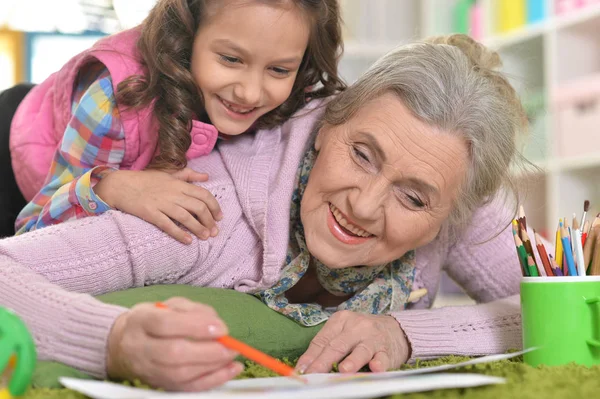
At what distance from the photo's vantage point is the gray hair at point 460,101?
1321 millimetres

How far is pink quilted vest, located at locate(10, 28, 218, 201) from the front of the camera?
150cm

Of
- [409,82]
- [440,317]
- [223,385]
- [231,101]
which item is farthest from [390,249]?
[223,385]

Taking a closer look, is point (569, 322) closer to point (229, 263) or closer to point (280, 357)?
point (280, 357)

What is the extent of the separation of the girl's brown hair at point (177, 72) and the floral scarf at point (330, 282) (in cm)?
23

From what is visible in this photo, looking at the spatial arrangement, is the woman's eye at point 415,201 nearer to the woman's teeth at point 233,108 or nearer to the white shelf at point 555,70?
the woman's teeth at point 233,108

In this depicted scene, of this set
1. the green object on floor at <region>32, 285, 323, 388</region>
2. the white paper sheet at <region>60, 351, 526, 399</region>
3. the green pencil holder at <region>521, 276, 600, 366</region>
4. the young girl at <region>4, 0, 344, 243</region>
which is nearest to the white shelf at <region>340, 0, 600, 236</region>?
the young girl at <region>4, 0, 344, 243</region>

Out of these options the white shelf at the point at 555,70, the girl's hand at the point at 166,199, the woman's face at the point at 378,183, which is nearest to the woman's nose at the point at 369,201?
the woman's face at the point at 378,183

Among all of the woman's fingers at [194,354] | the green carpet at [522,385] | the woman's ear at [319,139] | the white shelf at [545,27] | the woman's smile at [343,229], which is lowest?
the green carpet at [522,385]

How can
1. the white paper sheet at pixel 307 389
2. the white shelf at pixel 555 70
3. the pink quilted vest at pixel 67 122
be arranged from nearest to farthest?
the white paper sheet at pixel 307 389 → the pink quilted vest at pixel 67 122 → the white shelf at pixel 555 70

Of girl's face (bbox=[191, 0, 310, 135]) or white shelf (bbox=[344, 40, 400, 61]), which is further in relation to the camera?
white shelf (bbox=[344, 40, 400, 61])

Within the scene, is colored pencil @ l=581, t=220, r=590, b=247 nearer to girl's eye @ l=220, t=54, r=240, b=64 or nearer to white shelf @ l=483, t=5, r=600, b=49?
girl's eye @ l=220, t=54, r=240, b=64

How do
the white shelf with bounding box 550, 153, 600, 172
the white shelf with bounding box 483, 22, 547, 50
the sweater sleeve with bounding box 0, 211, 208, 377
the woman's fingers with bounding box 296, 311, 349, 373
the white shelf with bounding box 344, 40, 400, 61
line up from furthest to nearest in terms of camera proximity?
1. the white shelf with bounding box 344, 40, 400, 61
2. the white shelf with bounding box 483, 22, 547, 50
3. the white shelf with bounding box 550, 153, 600, 172
4. the woman's fingers with bounding box 296, 311, 349, 373
5. the sweater sleeve with bounding box 0, 211, 208, 377

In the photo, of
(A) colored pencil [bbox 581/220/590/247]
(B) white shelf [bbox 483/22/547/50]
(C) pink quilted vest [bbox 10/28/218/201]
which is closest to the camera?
(A) colored pencil [bbox 581/220/590/247]

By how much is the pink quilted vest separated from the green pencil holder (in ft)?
2.33
